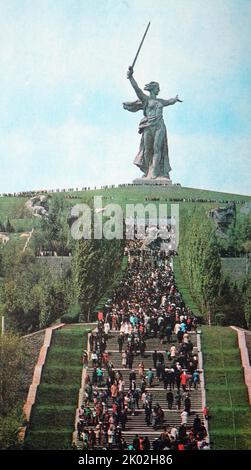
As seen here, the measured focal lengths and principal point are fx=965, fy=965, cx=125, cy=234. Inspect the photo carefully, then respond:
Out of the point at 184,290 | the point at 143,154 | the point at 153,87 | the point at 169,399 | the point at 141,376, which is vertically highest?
the point at 153,87

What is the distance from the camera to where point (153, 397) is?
28.6 metres

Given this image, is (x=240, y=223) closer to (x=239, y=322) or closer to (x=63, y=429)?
(x=239, y=322)

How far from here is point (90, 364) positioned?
2997 cm

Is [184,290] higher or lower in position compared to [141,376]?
higher

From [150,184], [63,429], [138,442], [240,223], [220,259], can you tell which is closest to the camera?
[138,442]

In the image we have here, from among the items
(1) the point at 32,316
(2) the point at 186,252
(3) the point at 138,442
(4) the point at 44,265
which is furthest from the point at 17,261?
(3) the point at 138,442

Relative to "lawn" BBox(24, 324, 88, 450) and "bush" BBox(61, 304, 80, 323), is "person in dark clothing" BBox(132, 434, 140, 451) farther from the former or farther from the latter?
"bush" BBox(61, 304, 80, 323)

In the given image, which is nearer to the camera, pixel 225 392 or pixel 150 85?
pixel 225 392

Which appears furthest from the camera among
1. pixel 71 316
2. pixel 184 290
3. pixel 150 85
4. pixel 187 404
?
pixel 150 85

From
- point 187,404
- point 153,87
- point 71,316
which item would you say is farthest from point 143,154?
point 187,404

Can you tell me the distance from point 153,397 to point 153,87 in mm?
18948

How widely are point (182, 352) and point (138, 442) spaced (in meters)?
4.06

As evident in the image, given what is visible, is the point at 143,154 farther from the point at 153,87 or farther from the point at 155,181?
the point at 153,87

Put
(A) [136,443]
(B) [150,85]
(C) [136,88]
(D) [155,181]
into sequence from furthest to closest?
(D) [155,181]
(B) [150,85]
(C) [136,88]
(A) [136,443]
